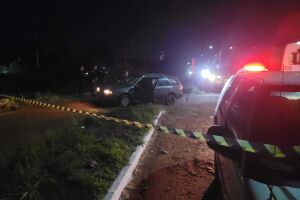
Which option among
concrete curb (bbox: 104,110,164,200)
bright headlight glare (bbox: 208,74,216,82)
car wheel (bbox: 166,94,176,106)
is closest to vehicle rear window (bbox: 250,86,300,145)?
concrete curb (bbox: 104,110,164,200)

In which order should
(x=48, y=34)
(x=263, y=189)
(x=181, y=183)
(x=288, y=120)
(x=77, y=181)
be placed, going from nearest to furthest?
(x=263, y=189), (x=288, y=120), (x=77, y=181), (x=181, y=183), (x=48, y=34)

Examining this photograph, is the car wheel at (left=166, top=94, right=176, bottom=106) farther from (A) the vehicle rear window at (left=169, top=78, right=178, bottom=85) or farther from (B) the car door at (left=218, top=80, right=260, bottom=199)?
(B) the car door at (left=218, top=80, right=260, bottom=199)

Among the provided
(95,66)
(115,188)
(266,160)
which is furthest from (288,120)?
(95,66)

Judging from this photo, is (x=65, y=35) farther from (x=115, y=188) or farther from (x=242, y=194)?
(x=242, y=194)

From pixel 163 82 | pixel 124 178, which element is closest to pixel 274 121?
pixel 124 178

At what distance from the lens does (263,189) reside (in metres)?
3.01

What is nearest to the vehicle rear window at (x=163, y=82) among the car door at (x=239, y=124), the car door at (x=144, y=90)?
the car door at (x=144, y=90)

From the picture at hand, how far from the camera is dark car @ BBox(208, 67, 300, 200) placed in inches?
Result: 117

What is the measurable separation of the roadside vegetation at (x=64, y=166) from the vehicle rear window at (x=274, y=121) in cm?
270

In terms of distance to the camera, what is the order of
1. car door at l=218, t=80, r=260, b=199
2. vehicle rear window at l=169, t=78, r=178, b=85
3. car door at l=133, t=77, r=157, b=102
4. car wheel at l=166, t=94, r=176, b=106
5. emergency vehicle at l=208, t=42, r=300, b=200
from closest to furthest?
emergency vehicle at l=208, t=42, r=300, b=200
car door at l=218, t=80, r=260, b=199
car door at l=133, t=77, r=157, b=102
car wheel at l=166, t=94, r=176, b=106
vehicle rear window at l=169, t=78, r=178, b=85

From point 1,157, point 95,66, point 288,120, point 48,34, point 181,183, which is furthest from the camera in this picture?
point 48,34

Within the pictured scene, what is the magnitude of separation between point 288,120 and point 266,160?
2.79 ft

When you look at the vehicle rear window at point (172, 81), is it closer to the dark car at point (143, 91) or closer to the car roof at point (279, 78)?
the dark car at point (143, 91)

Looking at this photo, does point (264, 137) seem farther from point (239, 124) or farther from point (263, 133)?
point (239, 124)
